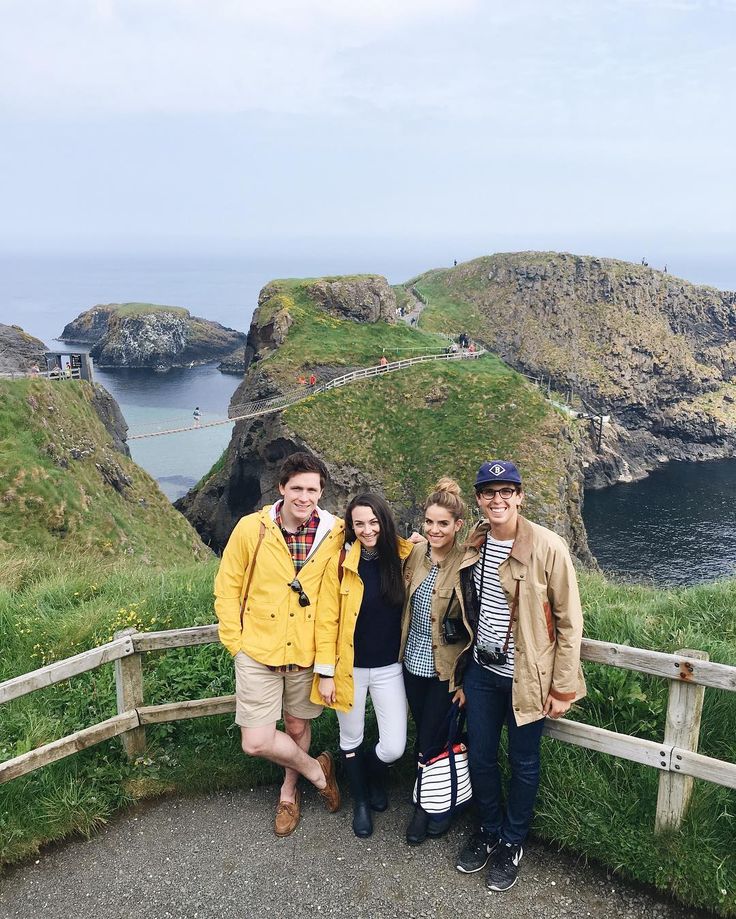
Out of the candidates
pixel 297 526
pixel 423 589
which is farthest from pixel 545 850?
pixel 297 526

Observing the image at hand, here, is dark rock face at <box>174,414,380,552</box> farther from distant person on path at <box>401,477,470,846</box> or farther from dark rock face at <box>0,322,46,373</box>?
distant person on path at <box>401,477,470,846</box>

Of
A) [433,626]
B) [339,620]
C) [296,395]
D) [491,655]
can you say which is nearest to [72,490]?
[296,395]

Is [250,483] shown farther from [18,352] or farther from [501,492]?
[501,492]

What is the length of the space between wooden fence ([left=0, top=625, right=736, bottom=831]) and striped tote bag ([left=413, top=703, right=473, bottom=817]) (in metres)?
0.73

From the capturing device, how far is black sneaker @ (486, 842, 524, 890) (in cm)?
466

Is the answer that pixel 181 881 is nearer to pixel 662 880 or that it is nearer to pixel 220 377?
pixel 662 880

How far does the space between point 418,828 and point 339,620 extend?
1.76 metres

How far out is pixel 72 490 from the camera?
27.8 metres

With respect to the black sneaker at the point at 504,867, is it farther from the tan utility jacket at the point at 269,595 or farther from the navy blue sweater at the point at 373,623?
the tan utility jacket at the point at 269,595

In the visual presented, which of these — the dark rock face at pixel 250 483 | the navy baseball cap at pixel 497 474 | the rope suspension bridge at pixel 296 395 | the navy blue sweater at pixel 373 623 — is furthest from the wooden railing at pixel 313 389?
the navy baseball cap at pixel 497 474

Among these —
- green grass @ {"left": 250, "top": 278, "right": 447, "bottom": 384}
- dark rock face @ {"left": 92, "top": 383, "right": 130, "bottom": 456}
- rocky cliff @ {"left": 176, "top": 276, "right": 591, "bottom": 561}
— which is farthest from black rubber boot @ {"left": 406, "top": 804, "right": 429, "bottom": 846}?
green grass @ {"left": 250, "top": 278, "right": 447, "bottom": 384}

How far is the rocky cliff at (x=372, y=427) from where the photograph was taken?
47531 mm

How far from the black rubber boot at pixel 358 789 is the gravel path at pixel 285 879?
0.37 feet

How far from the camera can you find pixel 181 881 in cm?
485
